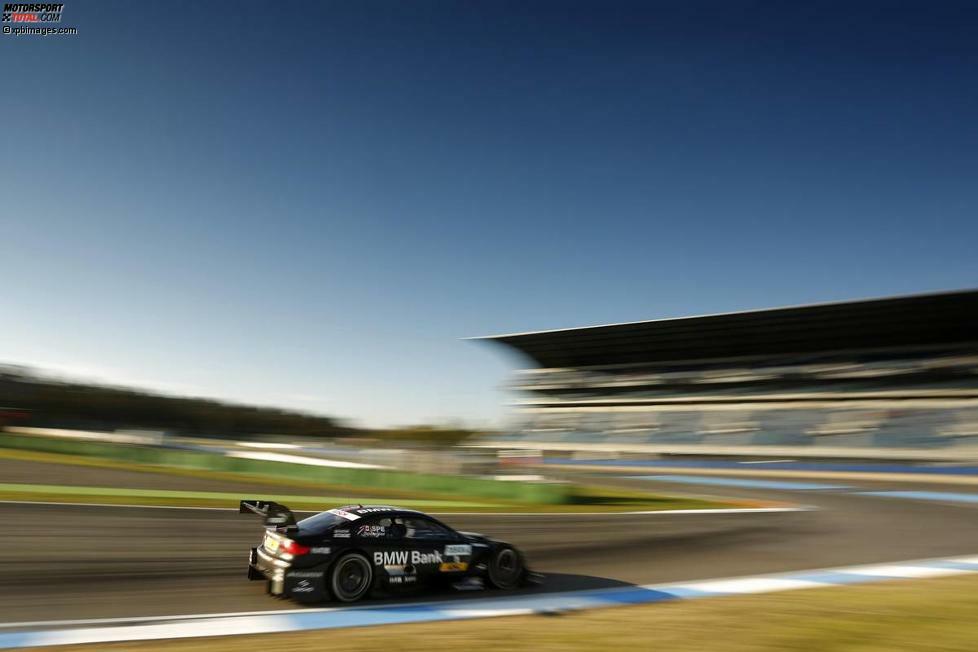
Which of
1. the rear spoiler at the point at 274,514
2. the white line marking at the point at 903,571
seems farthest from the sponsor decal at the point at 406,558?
the white line marking at the point at 903,571

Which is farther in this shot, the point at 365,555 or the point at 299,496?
the point at 299,496

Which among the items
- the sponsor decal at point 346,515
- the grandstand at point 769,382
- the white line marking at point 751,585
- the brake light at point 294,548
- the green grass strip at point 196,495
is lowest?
the green grass strip at point 196,495

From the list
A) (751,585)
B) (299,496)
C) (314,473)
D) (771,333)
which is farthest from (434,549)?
(771,333)

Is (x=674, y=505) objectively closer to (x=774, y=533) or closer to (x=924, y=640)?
(x=774, y=533)

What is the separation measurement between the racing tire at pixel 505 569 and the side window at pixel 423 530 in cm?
65

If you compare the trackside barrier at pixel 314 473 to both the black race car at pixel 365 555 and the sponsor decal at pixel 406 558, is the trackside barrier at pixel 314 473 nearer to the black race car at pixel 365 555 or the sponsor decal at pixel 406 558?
the black race car at pixel 365 555

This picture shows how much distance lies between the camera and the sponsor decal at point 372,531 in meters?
7.67

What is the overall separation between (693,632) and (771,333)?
4321 cm

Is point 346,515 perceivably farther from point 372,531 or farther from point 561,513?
point 561,513

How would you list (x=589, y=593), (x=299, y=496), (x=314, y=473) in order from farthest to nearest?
(x=314, y=473) → (x=299, y=496) → (x=589, y=593)

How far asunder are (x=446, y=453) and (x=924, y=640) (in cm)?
1708

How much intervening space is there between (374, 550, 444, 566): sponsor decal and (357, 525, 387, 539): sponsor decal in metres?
0.18

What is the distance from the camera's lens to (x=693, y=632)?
21.2ft

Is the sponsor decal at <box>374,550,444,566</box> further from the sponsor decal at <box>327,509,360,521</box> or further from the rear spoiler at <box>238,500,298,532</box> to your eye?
the rear spoiler at <box>238,500,298,532</box>
